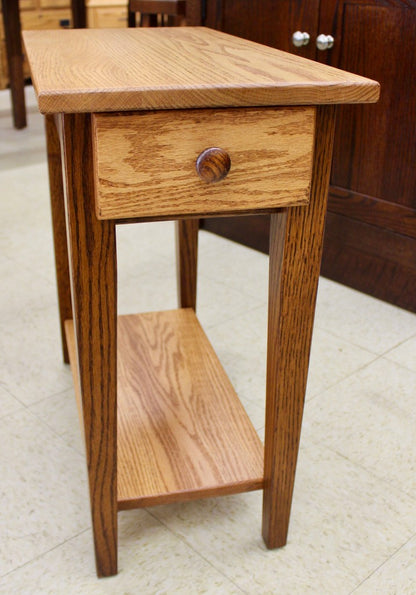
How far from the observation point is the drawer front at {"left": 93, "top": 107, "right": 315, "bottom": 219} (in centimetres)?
72

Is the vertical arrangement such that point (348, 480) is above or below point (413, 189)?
below

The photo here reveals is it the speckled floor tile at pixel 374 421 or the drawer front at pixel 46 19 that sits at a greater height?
the drawer front at pixel 46 19

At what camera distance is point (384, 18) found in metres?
1.58

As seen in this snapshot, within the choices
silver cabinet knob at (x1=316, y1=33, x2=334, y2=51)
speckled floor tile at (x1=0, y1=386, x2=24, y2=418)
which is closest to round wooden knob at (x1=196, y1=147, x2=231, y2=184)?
speckled floor tile at (x1=0, y1=386, x2=24, y2=418)

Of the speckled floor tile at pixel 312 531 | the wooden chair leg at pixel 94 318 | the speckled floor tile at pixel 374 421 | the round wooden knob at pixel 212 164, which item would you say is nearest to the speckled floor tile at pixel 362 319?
the speckled floor tile at pixel 374 421

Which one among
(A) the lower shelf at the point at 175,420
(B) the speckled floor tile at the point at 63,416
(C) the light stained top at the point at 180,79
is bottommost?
(B) the speckled floor tile at the point at 63,416

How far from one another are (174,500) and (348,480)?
1.18 ft

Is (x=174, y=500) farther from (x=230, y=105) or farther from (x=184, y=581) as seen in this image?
(x=230, y=105)

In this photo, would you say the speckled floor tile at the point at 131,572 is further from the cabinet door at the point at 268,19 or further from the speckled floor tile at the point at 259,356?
the cabinet door at the point at 268,19

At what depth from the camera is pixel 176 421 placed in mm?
1150

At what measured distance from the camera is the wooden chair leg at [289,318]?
81cm

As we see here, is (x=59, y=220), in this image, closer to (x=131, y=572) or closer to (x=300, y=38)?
(x=131, y=572)

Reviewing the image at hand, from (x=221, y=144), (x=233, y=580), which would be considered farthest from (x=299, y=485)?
(x=221, y=144)

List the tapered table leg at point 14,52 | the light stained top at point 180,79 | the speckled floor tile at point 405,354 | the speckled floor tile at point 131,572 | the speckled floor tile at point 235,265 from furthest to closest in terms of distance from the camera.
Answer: the tapered table leg at point 14,52 < the speckled floor tile at point 235,265 < the speckled floor tile at point 405,354 < the speckled floor tile at point 131,572 < the light stained top at point 180,79
